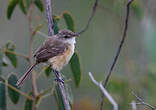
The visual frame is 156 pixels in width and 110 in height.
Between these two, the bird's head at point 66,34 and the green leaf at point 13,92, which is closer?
the green leaf at point 13,92

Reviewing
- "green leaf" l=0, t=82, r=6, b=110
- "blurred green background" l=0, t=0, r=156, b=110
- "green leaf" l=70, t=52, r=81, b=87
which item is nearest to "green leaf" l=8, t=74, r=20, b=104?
"green leaf" l=0, t=82, r=6, b=110

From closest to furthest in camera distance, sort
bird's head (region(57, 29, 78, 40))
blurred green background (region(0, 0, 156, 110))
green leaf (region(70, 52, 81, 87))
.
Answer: green leaf (region(70, 52, 81, 87)) < bird's head (region(57, 29, 78, 40)) < blurred green background (region(0, 0, 156, 110))

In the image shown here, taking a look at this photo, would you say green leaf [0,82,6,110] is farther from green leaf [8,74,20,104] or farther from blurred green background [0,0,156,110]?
blurred green background [0,0,156,110]

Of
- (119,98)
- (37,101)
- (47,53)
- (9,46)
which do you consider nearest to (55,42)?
(47,53)

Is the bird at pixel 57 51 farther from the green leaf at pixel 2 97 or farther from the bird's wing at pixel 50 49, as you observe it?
the green leaf at pixel 2 97

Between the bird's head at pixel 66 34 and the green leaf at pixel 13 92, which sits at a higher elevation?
the bird's head at pixel 66 34

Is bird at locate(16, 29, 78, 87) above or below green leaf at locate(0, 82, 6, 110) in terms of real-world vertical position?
above

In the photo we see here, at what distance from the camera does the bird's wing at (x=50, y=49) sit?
4333mm

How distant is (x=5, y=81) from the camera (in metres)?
3.97

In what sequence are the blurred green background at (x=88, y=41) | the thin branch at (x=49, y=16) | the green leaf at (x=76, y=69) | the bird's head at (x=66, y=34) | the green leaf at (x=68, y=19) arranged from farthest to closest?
the blurred green background at (x=88, y=41), the bird's head at (x=66, y=34), the green leaf at (x=68, y=19), the green leaf at (x=76, y=69), the thin branch at (x=49, y=16)

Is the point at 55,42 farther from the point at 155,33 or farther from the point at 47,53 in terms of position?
the point at 155,33

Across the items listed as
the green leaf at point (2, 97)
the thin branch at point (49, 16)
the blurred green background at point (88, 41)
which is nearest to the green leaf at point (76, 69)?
the thin branch at point (49, 16)

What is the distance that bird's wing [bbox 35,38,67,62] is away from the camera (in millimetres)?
4333

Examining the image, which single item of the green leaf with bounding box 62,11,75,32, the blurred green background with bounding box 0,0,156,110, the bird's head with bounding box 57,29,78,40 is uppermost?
the green leaf with bounding box 62,11,75,32
